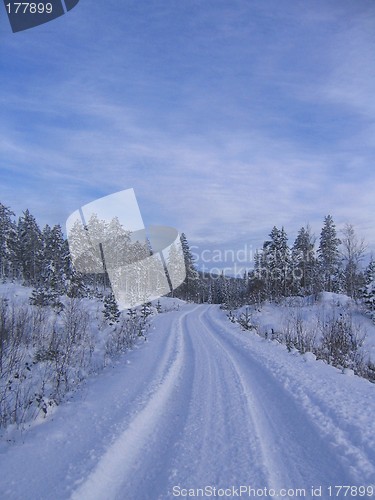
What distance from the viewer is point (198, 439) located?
477cm

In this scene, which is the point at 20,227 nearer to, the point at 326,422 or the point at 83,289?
the point at 83,289

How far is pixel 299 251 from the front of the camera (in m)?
54.0

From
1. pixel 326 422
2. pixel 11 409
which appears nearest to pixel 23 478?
pixel 11 409

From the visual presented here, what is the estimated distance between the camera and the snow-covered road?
12.2 ft

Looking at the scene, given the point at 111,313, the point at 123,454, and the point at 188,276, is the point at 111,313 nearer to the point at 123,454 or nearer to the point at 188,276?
the point at 123,454

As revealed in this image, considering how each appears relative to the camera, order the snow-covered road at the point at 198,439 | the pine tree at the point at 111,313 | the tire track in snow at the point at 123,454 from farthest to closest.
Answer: the pine tree at the point at 111,313 < the snow-covered road at the point at 198,439 < the tire track in snow at the point at 123,454

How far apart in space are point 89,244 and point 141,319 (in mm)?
29096

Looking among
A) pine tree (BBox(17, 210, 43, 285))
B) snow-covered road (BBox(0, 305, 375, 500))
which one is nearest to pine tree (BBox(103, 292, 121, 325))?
snow-covered road (BBox(0, 305, 375, 500))

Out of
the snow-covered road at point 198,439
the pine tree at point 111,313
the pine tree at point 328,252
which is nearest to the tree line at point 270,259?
the pine tree at point 328,252

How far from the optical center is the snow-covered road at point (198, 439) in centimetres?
371

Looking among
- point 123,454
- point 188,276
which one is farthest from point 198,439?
point 188,276

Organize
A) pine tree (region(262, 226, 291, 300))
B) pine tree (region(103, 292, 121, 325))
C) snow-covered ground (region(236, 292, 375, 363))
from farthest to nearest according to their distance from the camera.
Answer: pine tree (region(262, 226, 291, 300)) → snow-covered ground (region(236, 292, 375, 363)) → pine tree (region(103, 292, 121, 325))

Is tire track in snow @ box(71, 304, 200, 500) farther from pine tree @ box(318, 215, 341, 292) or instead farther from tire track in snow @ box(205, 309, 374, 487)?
pine tree @ box(318, 215, 341, 292)

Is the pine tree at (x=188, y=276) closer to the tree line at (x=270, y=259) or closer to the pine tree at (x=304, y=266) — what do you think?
the tree line at (x=270, y=259)
